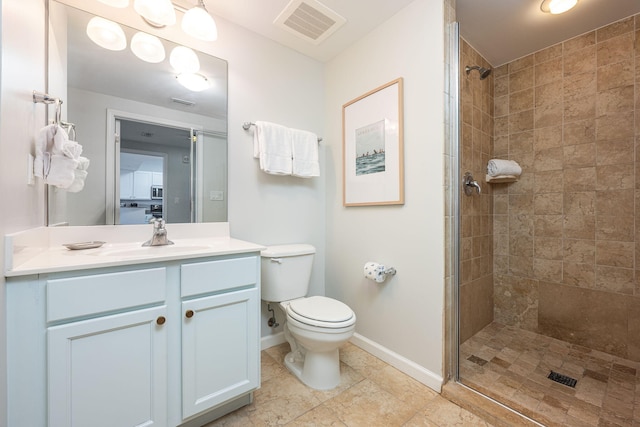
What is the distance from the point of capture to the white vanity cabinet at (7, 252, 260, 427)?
824 millimetres

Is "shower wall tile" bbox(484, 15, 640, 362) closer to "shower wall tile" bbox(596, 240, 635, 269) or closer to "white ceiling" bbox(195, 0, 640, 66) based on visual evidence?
"shower wall tile" bbox(596, 240, 635, 269)

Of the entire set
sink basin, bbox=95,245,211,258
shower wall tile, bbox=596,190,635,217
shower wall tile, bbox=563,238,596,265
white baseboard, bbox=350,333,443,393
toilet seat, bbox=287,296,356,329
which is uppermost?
shower wall tile, bbox=596,190,635,217

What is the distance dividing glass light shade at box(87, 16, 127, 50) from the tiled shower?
80.0 inches

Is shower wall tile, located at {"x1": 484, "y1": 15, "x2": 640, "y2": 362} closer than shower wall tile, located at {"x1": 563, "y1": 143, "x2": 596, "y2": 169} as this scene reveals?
Yes

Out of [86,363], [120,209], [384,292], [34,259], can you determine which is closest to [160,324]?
[86,363]

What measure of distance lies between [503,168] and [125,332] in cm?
259

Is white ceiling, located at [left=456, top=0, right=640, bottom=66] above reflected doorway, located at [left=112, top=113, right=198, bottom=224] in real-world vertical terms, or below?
above

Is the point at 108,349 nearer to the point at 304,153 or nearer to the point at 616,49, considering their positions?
the point at 304,153

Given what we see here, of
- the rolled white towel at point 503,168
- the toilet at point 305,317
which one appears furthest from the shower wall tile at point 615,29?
the toilet at point 305,317

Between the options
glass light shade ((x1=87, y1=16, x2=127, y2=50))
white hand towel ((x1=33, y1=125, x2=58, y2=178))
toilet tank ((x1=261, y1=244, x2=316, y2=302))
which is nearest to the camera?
white hand towel ((x1=33, y1=125, x2=58, y2=178))

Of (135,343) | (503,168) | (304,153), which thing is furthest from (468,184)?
(135,343)

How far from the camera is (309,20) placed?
1.70 meters

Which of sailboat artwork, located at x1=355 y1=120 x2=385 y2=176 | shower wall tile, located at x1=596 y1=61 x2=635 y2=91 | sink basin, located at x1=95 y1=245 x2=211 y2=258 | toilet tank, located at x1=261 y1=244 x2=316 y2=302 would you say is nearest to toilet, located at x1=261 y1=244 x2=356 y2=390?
toilet tank, located at x1=261 y1=244 x2=316 y2=302

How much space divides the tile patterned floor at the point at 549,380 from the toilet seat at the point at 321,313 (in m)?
0.79
